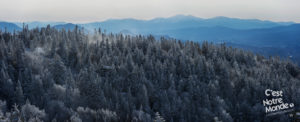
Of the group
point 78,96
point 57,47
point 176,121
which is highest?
point 57,47

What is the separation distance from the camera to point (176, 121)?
82688 mm

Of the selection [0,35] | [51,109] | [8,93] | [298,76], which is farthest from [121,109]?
[298,76]

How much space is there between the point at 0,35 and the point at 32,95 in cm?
8239

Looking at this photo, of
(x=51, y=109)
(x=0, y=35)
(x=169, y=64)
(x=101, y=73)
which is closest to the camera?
(x=51, y=109)

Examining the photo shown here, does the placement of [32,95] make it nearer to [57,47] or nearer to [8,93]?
[8,93]

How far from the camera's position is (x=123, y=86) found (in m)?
100

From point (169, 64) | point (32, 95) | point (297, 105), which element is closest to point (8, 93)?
point (32, 95)

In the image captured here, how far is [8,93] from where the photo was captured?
8069cm

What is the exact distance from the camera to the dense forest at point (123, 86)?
247ft

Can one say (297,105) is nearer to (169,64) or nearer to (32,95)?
(169,64)

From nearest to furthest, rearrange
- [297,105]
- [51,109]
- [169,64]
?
[51,109] → [297,105] → [169,64]

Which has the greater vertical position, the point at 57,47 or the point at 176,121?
the point at 57,47

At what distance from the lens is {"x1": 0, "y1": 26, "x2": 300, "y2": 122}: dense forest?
2963 inches

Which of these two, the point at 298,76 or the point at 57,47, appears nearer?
the point at 57,47
